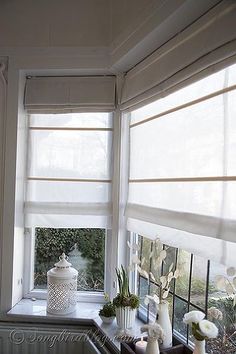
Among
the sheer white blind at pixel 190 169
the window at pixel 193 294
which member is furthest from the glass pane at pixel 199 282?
the sheer white blind at pixel 190 169

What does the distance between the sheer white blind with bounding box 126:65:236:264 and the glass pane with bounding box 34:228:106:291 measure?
0.40 metres

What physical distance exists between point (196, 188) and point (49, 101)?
120 centimetres

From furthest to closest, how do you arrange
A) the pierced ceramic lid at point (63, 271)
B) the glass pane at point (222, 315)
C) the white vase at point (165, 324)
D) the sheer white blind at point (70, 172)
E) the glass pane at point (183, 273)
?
the sheer white blind at point (70, 172) → the pierced ceramic lid at point (63, 271) → the glass pane at point (183, 273) → the white vase at point (165, 324) → the glass pane at point (222, 315)

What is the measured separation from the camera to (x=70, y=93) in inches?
81.7

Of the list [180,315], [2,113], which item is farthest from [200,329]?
[2,113]

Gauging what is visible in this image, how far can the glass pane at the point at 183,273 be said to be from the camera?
1562mm

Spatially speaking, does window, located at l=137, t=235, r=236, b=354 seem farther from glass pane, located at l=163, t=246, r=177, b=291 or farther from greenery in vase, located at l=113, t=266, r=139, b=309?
greenery in vase, located at l=113, t=266, r=139, b=309

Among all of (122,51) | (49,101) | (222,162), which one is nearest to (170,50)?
(122,51)

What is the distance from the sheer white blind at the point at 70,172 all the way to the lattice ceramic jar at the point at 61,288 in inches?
11.0

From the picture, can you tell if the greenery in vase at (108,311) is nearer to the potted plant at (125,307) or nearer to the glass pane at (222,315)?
the potted plant at (125,307)

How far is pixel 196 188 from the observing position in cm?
136

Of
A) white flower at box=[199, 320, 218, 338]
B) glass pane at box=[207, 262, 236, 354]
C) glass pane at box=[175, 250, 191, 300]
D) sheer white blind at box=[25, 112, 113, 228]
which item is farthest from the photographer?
sheer white blind at box=[25, 112, 113, 228]

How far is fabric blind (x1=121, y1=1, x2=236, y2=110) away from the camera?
1197 millimetres
